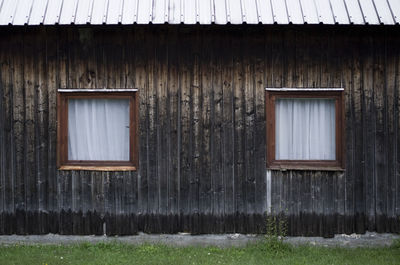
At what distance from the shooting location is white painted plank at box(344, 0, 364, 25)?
24.8 feet

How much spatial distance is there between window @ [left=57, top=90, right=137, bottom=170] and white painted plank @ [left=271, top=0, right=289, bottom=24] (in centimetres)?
279

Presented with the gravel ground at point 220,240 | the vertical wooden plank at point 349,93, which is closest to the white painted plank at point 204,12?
the vertical wooden plank at point 349,93

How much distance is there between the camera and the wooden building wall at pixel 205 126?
26.7ft

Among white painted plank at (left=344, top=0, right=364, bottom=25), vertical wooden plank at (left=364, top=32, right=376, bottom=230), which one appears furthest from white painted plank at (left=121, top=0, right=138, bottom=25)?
vertical wooden plank at (left=364, top=32, right=376, bottom=230)

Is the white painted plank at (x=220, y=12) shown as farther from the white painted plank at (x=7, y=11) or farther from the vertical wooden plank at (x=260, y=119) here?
the white painted plank at (x=7, y=11)

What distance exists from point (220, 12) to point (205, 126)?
1.84 m

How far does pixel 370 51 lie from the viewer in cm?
814

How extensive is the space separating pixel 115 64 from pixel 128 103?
2.23ft

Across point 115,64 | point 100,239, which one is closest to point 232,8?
point 115,64

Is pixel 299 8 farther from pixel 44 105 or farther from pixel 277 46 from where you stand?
pixel 44 105

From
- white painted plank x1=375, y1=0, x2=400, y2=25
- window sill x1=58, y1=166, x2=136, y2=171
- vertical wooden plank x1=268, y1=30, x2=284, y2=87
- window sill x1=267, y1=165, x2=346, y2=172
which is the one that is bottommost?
window sill x1=267, y1=165, x2=346, y2=172

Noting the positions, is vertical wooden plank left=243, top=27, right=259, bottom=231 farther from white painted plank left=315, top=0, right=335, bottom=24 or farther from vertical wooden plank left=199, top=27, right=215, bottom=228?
white painted plank left=315, top=0, right=335, bottom=24

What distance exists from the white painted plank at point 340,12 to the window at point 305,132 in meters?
1.32

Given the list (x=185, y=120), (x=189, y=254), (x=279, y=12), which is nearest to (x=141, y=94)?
(x=185, y=120)
